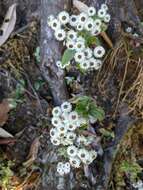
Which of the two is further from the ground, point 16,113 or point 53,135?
point 16,113

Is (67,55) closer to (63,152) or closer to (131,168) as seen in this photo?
(63,152)

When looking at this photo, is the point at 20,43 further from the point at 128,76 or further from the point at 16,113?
the point at 128,76

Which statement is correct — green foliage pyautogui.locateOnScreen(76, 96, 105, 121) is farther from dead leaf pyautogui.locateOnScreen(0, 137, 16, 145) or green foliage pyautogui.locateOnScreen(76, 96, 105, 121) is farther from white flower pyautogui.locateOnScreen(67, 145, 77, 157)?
dead leaf pyautogui.locateOnScreen(0, 137, 16, 145)

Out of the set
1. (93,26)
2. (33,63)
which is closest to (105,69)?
(93,26)

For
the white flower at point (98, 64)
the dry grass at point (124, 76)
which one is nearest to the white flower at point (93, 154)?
the dry grass at point (124, 76)

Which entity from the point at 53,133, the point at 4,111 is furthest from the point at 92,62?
the point at 4,111

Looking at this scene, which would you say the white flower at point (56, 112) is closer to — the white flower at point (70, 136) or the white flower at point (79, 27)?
the white flower at point (70, 136)
